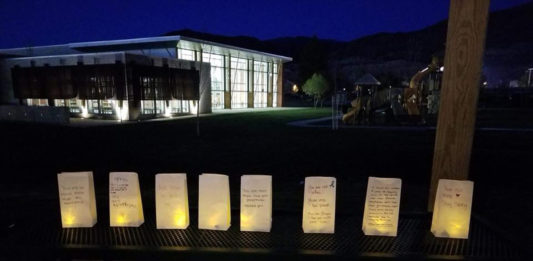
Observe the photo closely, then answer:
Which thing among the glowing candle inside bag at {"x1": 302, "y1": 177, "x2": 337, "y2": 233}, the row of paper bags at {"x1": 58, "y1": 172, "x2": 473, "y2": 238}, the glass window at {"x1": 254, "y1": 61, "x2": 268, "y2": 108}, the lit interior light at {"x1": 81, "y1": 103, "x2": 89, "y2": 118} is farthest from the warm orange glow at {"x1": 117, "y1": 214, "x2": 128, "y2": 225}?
the glass window at {"x1": 254, "y1": 61, "x2": 268, "y2": 108}

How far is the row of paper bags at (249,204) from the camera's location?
96.5 inches

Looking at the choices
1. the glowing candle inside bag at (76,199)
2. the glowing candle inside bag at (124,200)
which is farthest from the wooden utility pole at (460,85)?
the glowing candle inside bag at (76,199)

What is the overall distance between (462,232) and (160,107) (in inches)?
962

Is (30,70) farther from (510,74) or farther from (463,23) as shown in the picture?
(510,74)

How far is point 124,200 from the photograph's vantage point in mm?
2588

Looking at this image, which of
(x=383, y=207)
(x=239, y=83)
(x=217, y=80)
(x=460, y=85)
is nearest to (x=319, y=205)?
(x=383, y=207)

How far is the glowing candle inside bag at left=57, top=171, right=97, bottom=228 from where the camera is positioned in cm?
257

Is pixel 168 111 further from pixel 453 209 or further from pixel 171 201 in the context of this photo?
pixel 453 209

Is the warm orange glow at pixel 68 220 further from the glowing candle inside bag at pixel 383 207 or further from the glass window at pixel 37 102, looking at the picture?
the glass window at pixel 37 102

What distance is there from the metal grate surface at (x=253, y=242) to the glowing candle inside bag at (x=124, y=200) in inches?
3.1

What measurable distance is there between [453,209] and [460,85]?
42.3 inches

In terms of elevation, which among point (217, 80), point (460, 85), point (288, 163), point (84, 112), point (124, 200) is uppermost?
point (217, 80)

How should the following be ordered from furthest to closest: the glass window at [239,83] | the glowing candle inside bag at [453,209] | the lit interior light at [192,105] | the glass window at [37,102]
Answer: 1. the glass window at [239,83]
2. the lit interior light at [192,105]
3. the glass window at [37,102]
4. the glowing candle inside bag at [453,209]

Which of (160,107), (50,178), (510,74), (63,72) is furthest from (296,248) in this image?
(510,74)
